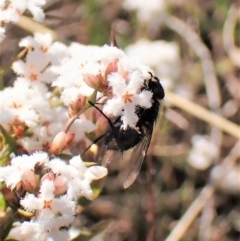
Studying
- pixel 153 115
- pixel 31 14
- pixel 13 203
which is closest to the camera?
pixel 13 203

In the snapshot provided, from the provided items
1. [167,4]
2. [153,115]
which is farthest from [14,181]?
[167,4]

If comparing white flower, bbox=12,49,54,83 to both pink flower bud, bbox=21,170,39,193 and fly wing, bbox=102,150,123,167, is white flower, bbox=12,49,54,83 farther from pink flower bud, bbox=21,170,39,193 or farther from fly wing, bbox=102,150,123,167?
pink flower bud, bbox=21,170,39,193

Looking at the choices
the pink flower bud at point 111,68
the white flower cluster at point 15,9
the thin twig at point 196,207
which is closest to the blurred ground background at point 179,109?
the thin twig at point 196,207

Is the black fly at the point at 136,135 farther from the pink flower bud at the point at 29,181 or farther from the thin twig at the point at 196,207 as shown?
the thin twig at the point at 196,207

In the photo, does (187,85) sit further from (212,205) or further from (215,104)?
(212,205)

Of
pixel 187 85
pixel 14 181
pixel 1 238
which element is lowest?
pixel 187 85

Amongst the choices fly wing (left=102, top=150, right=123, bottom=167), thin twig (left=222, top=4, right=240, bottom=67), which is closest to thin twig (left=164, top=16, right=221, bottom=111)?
thin twig (left=222, top=4, right=240, bottom=67)
